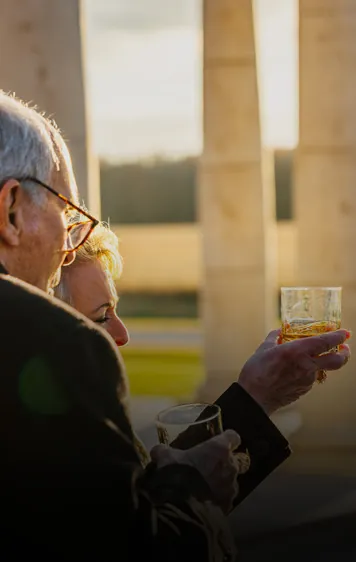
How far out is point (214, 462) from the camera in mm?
2342

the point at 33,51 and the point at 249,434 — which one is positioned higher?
the point at 33,51

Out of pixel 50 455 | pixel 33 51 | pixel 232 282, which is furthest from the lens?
pixel 232 282

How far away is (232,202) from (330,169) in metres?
3.67

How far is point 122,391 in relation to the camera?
2.11 m

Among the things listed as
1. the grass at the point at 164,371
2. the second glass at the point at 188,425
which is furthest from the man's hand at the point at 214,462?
the grass at the point at 164,371

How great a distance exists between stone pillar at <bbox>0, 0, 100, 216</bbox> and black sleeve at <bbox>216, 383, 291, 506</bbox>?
788 centimetres

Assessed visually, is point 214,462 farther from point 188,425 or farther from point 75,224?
point 75,224

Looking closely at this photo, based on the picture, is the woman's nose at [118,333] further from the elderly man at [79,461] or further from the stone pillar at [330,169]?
the stone pillar at [330,169]

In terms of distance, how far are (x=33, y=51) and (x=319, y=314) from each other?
24.8ft

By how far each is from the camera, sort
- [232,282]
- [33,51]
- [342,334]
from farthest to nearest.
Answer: [232,282] < [33,51] < [342,334]

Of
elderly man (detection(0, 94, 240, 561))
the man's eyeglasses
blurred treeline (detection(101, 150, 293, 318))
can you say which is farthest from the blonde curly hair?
blurred treeline (detection(101, 150, 293, 318))

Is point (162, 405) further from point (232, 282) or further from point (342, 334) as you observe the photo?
point (342, 334)

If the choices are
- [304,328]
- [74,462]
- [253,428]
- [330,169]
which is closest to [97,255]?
[304,328]

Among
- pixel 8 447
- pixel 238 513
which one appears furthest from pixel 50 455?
pixel 238 513
